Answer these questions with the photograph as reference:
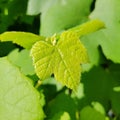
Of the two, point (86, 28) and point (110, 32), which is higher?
point (86, 28)

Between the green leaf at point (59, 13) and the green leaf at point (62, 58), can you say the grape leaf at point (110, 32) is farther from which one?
the green leaf at point (62, 58)

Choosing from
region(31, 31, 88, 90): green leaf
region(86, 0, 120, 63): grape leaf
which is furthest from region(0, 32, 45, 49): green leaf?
region(86, 0, 120, 63): grape leaf

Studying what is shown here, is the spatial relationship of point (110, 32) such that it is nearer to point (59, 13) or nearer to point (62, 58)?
point (59, 13)

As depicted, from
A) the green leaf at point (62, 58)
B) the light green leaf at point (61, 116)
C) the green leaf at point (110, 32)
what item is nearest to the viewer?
the green leaf at point (62, 58)

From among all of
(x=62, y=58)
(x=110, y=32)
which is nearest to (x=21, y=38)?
(x=62, y=58)

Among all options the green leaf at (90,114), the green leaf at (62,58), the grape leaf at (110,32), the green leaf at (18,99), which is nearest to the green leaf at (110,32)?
the grape leaf at (110,32)

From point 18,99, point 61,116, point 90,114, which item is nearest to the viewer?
point 18,99

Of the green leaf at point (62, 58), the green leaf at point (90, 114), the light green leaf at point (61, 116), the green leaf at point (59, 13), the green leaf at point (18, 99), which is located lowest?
the green leaf at point (90, 114)
